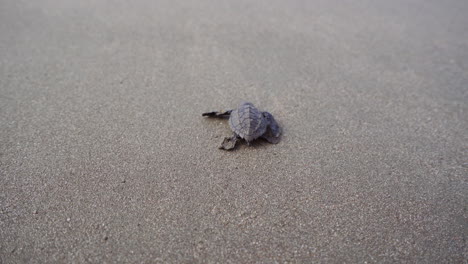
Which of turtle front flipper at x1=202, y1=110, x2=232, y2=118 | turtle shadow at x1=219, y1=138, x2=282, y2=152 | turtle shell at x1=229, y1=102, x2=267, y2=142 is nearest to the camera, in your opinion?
turtle shell at x1=229, y1=102, x2=267, y2=142

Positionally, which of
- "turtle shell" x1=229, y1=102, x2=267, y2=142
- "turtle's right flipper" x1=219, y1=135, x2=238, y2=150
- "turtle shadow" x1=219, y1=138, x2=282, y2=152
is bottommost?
→ "turtle shadow" x1=219, y1=138, x2=282, y2=152

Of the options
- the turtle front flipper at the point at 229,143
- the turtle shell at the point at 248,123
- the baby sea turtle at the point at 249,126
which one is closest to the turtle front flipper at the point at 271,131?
the baby sea turtle at the point at 249,126

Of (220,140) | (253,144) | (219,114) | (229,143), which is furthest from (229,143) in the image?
(219,114)

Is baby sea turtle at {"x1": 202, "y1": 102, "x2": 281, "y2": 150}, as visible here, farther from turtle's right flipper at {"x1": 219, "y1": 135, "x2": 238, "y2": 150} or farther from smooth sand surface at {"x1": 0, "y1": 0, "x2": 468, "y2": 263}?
smooth sand surface at {"x1": 0, "y1": 0, "x2": 468, "y2": 263}

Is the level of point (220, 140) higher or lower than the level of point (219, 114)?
lower

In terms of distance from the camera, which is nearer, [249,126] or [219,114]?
[249,126]

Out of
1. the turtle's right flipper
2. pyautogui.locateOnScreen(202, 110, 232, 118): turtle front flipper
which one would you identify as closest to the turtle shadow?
the turtle's right flipper

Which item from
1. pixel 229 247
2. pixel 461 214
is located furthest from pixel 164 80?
pixel 461 214

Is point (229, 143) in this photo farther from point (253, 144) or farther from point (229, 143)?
point (253, 144)
